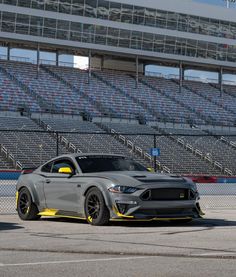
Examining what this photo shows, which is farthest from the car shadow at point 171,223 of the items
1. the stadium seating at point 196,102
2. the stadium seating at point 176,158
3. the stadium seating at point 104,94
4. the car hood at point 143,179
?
the stadium seating at point 196,102

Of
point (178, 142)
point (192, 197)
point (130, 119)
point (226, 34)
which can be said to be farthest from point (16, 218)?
point (226, 34)

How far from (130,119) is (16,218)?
36.3m

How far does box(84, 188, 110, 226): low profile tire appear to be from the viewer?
1117cm

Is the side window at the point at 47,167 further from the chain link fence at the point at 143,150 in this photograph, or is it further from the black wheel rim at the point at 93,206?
the chain link fence at the point at 143,150

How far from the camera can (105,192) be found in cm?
1118

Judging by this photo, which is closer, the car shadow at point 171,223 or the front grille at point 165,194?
the front grille at point 165,194

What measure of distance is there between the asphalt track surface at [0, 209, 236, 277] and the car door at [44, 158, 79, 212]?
0.41 meters

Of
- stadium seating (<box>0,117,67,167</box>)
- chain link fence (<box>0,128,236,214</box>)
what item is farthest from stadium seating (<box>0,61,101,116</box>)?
stadium seating (<box>0,117,67,167</box>)

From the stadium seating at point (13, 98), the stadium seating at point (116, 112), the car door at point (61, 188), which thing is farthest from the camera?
the stadium seating at point (13, 98)

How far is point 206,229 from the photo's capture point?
1082 cm

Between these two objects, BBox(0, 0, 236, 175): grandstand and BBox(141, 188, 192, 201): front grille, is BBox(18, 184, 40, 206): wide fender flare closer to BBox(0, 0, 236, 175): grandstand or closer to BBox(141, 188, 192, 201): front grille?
BBox(141, 188, 192, 201): front grille

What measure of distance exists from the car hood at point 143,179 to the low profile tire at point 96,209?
0.35 m

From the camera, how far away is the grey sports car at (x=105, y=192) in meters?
11.1

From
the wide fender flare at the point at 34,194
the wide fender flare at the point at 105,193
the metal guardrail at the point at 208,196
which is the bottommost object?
the metal guardrail at the point at 208,196
